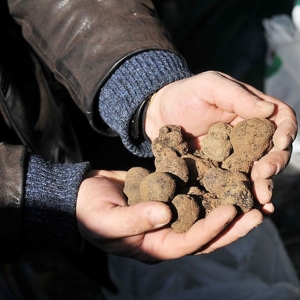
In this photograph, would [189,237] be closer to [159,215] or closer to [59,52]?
[159,215]

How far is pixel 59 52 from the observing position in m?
1.49

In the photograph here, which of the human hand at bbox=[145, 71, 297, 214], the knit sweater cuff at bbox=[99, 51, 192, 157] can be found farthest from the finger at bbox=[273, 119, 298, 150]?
the knit sweater cuff at bbox=[99, 51, 192, 157]

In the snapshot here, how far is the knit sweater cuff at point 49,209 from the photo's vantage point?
1.24m

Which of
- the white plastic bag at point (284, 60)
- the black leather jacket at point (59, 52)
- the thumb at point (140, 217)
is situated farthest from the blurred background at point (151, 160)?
the thumb at point (140, 217)

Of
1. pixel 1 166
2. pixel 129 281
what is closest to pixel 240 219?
pixel 1 166

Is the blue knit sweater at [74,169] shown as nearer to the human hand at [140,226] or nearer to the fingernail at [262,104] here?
the human hand at [140,226]

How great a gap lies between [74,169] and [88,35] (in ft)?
1.30

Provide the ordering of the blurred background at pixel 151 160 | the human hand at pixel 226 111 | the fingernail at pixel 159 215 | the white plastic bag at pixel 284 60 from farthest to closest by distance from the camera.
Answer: the white plastic bag at pixel 284 60 → the blurred background at pixel 151 160 → the human hand at pixel 226 111 → the fingernail at pixel 159 215

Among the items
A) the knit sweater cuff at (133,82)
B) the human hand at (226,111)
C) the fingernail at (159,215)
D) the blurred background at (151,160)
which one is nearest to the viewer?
the fingernail at (159,215)

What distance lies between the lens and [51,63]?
4.97 feet

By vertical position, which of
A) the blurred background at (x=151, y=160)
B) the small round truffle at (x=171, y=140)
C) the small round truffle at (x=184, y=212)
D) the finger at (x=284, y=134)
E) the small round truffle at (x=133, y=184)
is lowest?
the blurred background at (x=151, y=160)

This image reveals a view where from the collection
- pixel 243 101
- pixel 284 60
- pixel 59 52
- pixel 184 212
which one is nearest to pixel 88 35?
pixel 59 52

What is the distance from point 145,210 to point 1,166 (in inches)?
14.6

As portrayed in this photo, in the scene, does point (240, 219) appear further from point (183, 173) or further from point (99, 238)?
point (99, 238)
